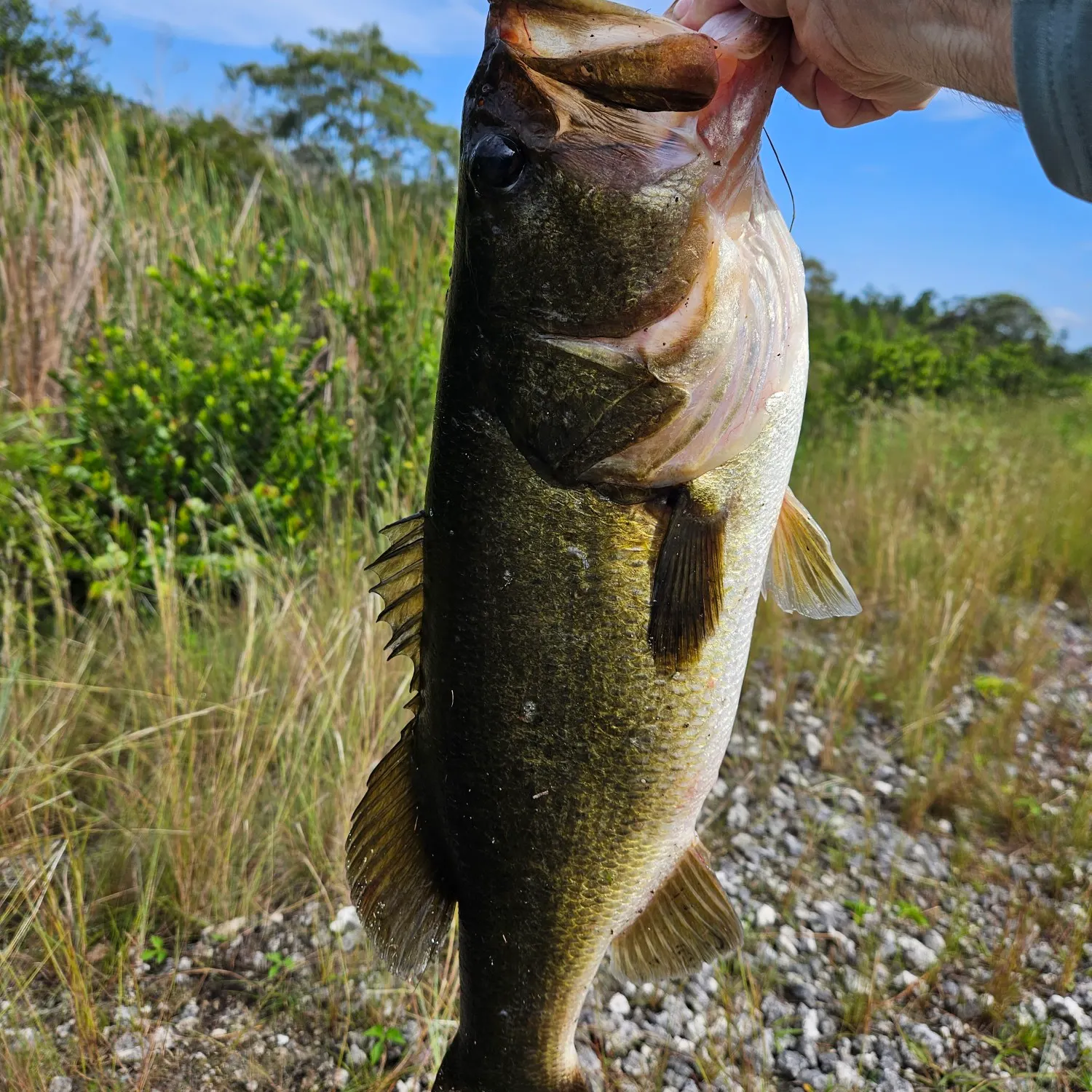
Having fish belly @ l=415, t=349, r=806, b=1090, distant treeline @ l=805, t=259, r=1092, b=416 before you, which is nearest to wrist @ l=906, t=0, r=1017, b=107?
fish belly @ l=415, t=349, r=806, b=1090

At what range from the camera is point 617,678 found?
143 centimetres

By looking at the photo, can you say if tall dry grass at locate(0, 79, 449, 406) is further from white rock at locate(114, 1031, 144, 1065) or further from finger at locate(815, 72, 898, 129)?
finger at locate(815, 72, 898, 129)

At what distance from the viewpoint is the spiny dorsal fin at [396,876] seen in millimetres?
1624

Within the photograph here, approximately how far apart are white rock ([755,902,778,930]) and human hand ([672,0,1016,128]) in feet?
9.43

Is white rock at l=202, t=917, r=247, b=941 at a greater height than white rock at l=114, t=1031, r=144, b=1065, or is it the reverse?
white rock at l=202, t=917, r=247, b=941

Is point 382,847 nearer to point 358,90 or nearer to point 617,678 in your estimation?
point 617,678

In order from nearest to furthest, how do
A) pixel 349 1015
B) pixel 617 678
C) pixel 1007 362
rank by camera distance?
pixel 617 678 → pixel 349 1015 → pixel 1007 362

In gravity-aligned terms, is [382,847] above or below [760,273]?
below

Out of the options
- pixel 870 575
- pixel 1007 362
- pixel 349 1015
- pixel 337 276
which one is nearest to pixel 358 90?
pixel 1007 362

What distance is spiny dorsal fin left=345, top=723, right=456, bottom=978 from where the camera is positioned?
5.33 ft

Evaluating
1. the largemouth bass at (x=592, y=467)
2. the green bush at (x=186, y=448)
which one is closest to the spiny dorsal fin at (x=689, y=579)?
the largemouth bass at (x=592, y=467)

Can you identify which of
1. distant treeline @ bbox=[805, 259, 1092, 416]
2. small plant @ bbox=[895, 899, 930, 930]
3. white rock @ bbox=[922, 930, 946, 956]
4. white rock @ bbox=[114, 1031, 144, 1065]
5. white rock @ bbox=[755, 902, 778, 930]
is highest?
distant treeline @ bbox=[805, 259, 1092, 416]

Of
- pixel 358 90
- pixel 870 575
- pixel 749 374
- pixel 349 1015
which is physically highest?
pixel 358 90

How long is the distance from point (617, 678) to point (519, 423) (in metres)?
0.46
